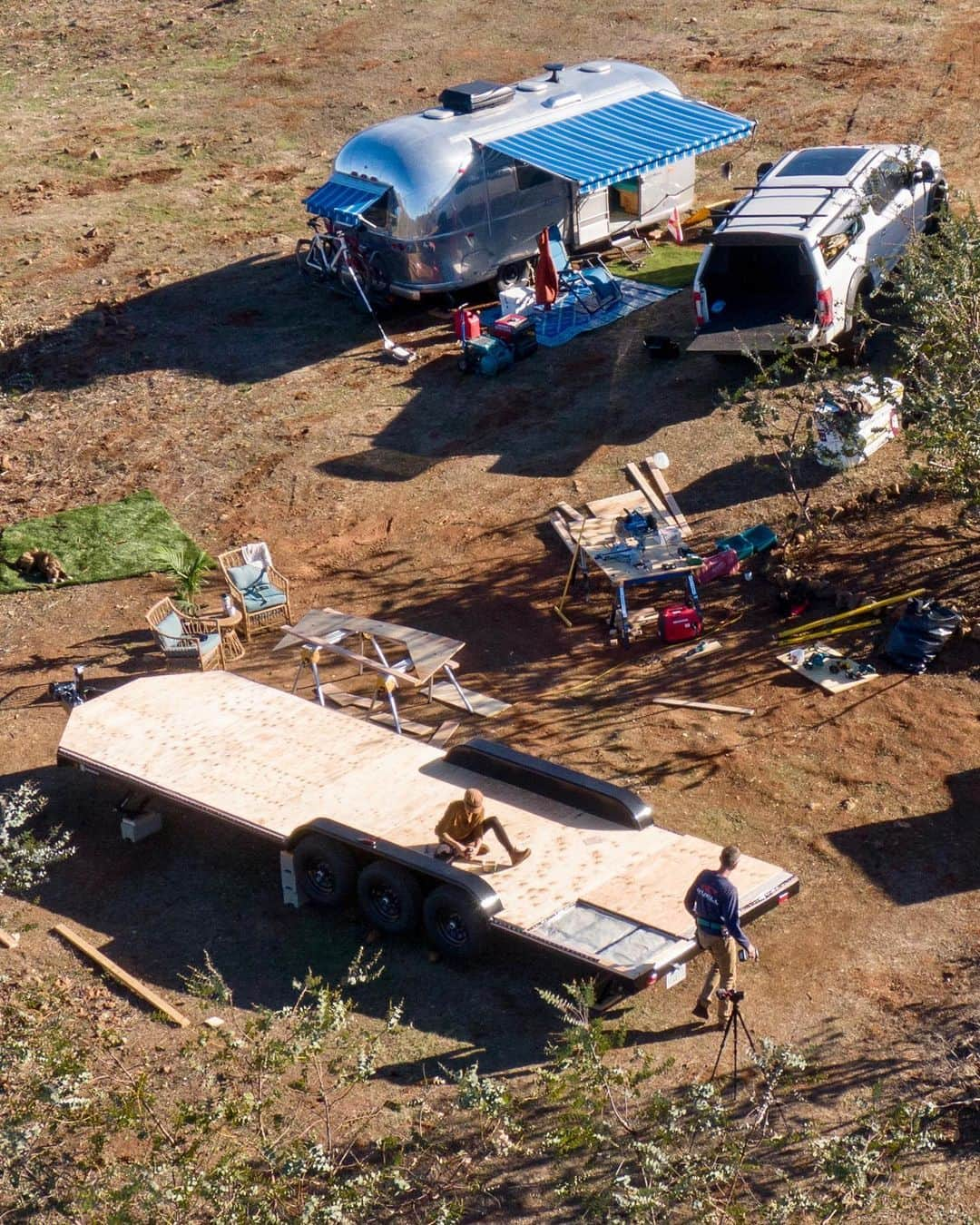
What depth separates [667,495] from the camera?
17.8 meters

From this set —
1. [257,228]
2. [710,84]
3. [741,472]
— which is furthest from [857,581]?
[710,84]

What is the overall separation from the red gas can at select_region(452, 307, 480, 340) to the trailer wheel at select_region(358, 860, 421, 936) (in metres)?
11.8

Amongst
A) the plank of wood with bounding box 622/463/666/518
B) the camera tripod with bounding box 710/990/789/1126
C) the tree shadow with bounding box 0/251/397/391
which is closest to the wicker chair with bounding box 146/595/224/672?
the plank of wood with bounding box 622/463/666/518

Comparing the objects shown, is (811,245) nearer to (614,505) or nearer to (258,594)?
(614,505)

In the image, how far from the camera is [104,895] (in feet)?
43.2

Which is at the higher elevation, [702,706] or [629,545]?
[629,545]

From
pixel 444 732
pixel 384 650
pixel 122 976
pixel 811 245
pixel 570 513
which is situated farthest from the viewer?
pixel 811 245

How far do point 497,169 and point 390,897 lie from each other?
14.2 m

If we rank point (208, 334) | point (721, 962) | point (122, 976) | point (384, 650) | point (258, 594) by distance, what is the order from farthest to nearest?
point (208, 334) → point (258, 594) → point (384, 650) → point (122, 976) → point (721, 962)

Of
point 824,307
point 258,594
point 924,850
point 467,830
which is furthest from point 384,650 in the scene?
point 824,307

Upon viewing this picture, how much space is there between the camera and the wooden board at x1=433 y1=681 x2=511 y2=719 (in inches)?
592

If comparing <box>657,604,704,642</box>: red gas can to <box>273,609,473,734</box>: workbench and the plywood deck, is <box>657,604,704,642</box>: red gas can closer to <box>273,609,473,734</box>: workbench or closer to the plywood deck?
<box>273,609,473,734</box>: workbench

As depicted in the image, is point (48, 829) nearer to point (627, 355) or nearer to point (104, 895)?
point (104, 895)

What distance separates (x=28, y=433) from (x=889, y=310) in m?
12.4
